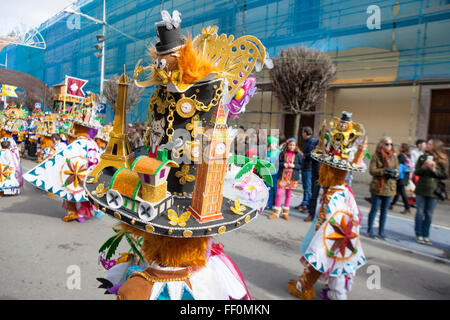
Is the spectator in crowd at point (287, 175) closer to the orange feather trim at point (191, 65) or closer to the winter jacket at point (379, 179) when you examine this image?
the winter jacket at point (379, 179)

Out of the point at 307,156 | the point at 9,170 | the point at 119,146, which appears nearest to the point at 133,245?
the point at 119,146

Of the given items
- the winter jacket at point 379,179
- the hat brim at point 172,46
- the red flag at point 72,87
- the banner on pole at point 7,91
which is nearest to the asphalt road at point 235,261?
the winter jacket at point 379,179

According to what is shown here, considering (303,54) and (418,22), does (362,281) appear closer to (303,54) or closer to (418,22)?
(303,54)

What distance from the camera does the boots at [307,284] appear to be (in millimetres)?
3000

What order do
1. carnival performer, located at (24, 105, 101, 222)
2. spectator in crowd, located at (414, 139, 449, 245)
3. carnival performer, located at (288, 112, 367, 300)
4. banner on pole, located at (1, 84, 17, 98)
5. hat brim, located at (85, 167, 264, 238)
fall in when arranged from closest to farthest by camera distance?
hat brim, located at (85, 167, 264, 238)
carnival performer, located at (288, 112, 367, 300)
carnival performer, located at (24, 105, 101, 222)
spectator in crowd, located at (414, 139, 449, 245)
banner on pole, located at (1, 84, 17, 98)

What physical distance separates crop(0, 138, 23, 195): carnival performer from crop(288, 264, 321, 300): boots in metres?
6.30

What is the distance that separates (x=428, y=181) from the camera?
4727mm

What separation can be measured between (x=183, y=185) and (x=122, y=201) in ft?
1.36

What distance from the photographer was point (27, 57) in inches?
1030

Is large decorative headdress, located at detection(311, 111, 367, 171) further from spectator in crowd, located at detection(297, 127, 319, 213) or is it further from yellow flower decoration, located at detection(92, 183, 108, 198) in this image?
spectator in crowd, located at detection(297, 127, 319, 213)

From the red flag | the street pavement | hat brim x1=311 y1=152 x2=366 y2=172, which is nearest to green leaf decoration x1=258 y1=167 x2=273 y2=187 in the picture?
hat brim x1=311 y1=152 x2=366 y2=172

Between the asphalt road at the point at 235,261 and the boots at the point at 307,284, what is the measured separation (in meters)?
0.09

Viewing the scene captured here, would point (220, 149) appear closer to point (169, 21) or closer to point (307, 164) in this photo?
point (169, 21)

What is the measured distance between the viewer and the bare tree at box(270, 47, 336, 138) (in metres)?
8.66
